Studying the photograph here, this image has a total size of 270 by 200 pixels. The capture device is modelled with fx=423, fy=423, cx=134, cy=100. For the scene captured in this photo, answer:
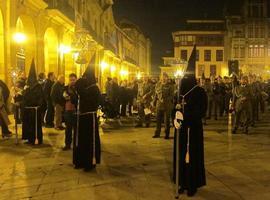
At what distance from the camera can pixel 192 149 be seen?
6.63m

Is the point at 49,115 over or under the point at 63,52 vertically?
under

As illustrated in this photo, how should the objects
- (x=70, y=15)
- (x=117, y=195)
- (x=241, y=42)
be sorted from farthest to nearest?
(x=241, y=42), (x=70, y=15), (x=117, y=195)

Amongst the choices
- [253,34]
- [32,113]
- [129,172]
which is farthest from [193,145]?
[253,34]

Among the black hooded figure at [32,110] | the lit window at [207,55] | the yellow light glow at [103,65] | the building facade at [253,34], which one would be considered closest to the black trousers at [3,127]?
the black hooded figure at [32,110]

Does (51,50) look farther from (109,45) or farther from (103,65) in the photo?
(109,45)

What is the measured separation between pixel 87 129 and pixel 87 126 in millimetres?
64

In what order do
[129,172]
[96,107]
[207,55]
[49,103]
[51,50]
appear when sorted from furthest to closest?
[207,55], [51,50], [49,103], [96,107], [129,172]

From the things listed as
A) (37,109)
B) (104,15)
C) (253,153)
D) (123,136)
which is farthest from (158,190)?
(104,15)

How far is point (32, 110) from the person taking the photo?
10930mm

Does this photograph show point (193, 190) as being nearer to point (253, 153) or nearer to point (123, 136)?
point (253, 153)

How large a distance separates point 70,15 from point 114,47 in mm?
17289

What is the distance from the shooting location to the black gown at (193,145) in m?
6.54

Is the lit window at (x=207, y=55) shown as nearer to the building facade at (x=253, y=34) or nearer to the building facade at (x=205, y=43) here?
the building facade at (x=205, y=43)

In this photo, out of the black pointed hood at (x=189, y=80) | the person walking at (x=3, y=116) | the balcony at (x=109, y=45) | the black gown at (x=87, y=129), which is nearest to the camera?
the black pointed hood at (x=189, y=80)
